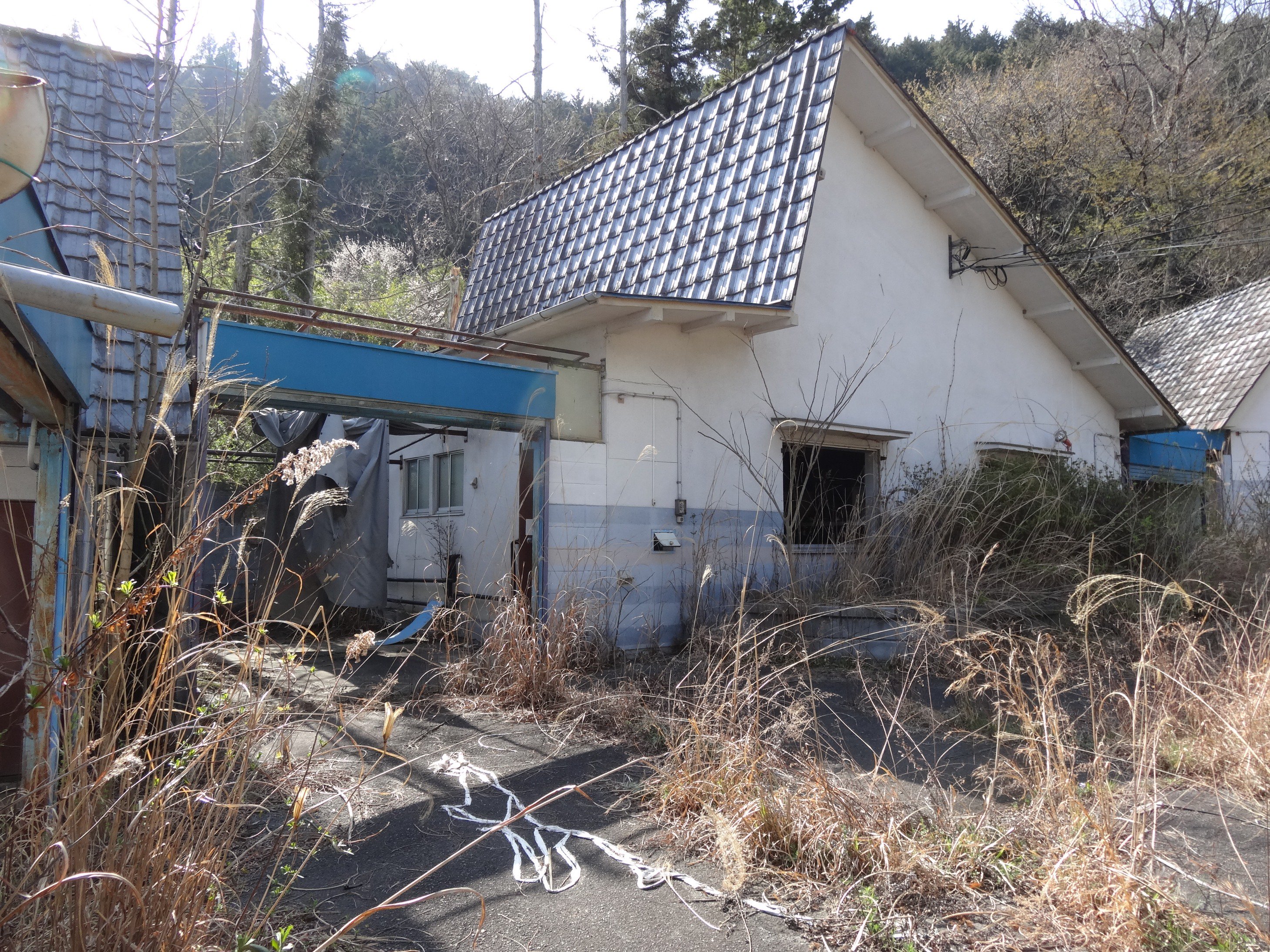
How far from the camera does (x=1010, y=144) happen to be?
1980 centimetres

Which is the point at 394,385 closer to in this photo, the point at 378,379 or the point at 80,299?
the point at 378,379

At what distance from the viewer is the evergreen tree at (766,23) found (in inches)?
760

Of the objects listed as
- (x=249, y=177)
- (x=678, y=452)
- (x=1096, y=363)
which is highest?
(x=249, y=177)

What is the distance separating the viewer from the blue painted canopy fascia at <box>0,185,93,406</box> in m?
2.70

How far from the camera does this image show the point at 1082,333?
11773 mm

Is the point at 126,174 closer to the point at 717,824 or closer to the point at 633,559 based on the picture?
the point at 633,559

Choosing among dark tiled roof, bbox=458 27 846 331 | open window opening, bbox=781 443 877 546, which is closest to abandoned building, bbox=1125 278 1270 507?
open window opening, bbox=781 443 877 546

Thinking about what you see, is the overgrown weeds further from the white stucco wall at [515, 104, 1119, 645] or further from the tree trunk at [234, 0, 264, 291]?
the tree trunk at [234, 0, 264, 291]

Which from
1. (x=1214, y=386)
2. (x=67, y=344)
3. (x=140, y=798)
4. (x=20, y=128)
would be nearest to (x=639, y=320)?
(x=67, y=344)

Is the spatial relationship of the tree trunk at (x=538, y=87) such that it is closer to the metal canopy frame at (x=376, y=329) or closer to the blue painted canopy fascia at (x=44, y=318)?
the metal canopy frame at (x=376, y=329)

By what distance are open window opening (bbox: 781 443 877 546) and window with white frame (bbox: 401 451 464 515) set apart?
3.78 m

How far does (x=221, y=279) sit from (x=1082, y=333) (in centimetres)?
1251

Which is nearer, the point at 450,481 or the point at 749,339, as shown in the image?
the point at 749,339

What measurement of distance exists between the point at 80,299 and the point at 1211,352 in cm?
1850
